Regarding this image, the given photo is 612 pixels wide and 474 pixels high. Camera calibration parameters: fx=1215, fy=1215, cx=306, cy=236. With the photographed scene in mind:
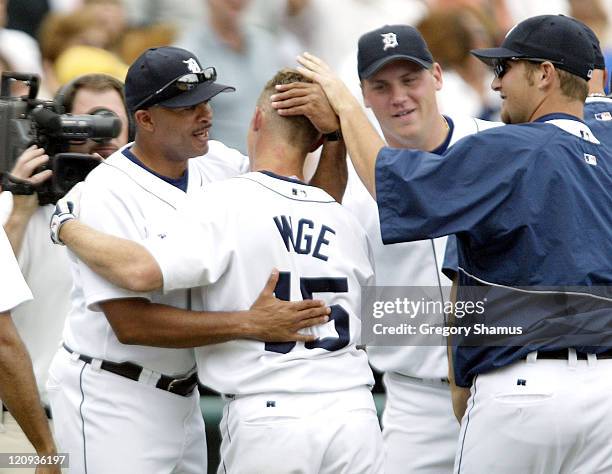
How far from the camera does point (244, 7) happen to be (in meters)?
6.48

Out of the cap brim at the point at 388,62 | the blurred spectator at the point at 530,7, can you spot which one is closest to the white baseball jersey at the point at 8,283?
the cap brim at the point at 388,62

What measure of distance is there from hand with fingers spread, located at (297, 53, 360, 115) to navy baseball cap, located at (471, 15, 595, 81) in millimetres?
495

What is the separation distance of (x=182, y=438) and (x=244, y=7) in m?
3.01

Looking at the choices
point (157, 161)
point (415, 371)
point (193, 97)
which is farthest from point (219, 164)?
point (415, 371)

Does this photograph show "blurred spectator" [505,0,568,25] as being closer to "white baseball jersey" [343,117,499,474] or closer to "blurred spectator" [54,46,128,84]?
"blurred spectator" [54,46,128,84]

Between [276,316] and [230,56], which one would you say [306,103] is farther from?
[230,56]

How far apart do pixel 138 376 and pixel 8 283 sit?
20.6 inches

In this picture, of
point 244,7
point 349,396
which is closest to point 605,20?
point 244,7

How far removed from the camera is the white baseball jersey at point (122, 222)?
155 inches

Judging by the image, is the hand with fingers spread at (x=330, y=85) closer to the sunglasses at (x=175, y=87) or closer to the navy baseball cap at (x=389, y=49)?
the sunglasses at (x=175, y=87)

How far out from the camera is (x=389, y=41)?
445 centimetres

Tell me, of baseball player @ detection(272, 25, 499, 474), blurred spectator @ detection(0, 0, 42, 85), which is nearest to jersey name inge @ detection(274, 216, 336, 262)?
baseball player @ detection(272, 25, 499, 474)

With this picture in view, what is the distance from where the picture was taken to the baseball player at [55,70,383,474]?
360 centimetres

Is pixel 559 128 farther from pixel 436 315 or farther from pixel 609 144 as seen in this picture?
pixel 436 315
